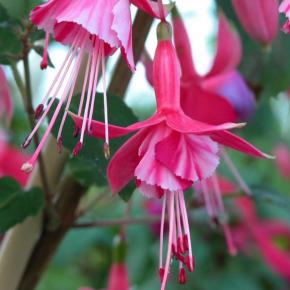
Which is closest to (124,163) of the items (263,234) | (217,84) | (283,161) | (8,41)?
(8,41)

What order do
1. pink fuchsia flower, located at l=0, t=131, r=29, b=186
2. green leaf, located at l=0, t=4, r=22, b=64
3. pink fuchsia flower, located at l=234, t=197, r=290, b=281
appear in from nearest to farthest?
green leaf, located at l=0, t=4, r=22, b=64
pink fuchsia flower, located at l=0, t=131, r=29, b=186
pink fuchsia flower, located at l=234, t=197, r=290, b=281

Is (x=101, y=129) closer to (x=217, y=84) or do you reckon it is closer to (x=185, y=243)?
(x=185, y=243)

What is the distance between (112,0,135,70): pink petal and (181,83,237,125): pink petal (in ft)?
0.80

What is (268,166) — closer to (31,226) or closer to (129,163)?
(31,226)

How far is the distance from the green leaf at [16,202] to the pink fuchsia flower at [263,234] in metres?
0.76

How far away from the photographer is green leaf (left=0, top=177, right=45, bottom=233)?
0.64 meters

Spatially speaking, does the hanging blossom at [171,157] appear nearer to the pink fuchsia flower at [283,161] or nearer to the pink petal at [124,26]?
the pink petal at [124,26]

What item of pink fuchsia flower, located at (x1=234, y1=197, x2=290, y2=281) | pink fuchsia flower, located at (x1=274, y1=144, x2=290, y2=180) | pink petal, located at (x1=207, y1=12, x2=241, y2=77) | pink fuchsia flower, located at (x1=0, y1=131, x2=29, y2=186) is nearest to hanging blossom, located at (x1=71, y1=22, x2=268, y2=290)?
pink petal, located at (x1=207, y1=12, x2=241, y2=77)

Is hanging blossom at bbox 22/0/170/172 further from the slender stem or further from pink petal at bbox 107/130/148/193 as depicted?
the slender stem

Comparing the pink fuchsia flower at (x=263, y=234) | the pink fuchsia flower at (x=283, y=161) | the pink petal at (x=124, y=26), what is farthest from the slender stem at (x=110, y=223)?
the pink fuchsia flower at (x=283, y=161)

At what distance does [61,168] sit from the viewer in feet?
2.35

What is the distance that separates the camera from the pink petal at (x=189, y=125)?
484 millimetres

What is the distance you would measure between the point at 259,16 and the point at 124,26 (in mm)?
205

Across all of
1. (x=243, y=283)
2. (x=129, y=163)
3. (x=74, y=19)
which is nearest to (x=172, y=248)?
(x=129, y=163)
